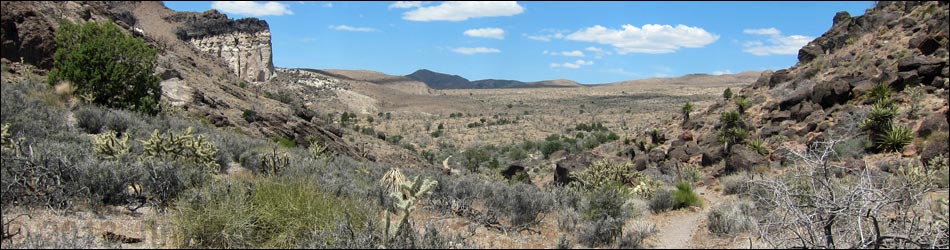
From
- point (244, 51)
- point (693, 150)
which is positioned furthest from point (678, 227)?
point (244, 51)

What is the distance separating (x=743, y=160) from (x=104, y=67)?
1917cm

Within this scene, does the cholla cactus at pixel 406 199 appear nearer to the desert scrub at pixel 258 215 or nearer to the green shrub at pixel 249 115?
the desert scrub at pixel 258 215

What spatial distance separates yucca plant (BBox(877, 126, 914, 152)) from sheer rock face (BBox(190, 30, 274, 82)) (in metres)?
48.8

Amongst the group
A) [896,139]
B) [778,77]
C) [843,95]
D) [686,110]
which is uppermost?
[778,77]

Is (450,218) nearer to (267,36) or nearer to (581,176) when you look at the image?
(581,176)

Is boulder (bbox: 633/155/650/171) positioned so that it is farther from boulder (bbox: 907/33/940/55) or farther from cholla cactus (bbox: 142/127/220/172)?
cholla cactus (bbox: 142/127/220/172)

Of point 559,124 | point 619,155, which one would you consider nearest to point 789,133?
point 619,155

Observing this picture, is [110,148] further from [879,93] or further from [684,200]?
[879,93]

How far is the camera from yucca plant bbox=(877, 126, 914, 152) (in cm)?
1770

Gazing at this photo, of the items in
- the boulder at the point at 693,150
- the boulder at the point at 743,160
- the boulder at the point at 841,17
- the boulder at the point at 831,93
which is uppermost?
the boulder at the point at 841,17

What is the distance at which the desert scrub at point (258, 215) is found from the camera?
5835 millimetres

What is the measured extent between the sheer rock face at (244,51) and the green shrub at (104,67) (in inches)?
1517

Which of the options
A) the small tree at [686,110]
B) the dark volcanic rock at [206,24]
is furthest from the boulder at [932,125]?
the dark volcanic rock at [206,24]

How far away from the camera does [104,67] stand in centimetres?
1528
